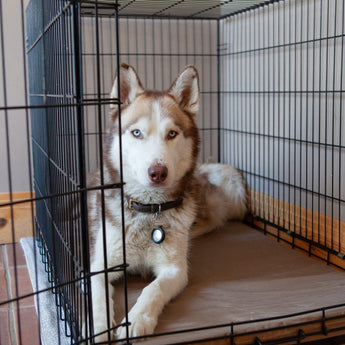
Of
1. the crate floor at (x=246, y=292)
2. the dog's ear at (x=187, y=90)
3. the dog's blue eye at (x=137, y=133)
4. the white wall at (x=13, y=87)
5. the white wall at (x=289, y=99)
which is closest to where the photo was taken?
the crate floor at (x=246, y=292)

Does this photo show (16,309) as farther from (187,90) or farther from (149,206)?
(187,90)

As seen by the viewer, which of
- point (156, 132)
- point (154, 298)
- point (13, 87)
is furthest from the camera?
point (13, 87)

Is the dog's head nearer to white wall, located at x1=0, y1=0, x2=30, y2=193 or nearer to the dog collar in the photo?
the dog collar

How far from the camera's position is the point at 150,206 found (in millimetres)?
2344

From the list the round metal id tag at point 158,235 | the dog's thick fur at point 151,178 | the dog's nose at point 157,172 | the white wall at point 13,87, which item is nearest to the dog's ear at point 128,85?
the dog's thick fur at point 151,178

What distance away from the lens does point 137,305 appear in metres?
1.98

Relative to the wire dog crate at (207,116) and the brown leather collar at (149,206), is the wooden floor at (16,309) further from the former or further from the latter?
the brown leather collar at (149,206)

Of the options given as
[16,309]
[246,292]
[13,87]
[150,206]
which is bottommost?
[16,309]

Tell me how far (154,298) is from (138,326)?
7.7 inches

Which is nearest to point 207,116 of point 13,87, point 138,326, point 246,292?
point 13,87

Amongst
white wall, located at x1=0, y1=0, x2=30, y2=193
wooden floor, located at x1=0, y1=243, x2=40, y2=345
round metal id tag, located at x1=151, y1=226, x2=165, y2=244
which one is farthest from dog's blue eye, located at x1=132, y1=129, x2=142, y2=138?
white wall, located at x1=0, y1=0, x2=30, y2=193

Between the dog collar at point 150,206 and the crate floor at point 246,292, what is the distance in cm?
37

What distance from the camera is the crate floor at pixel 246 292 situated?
1.99 meters

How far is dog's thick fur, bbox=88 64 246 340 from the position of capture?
2175 millimetres
